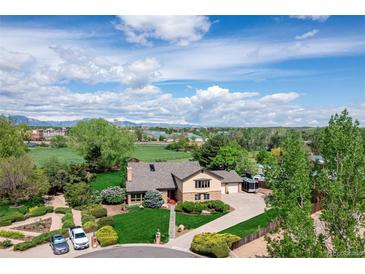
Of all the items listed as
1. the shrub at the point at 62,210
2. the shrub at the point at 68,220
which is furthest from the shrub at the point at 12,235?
the shrub at the point at 62,210

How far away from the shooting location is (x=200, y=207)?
31703 mm

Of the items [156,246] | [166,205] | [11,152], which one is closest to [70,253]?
[156,246]

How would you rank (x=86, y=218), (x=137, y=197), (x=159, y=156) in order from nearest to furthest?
(x=86, y=218)
(x=137, y=197)
(x=159, y=156)

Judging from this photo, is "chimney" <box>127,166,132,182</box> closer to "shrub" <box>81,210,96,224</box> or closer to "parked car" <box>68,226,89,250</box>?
"shrub" <box>81,210,96,224</box>

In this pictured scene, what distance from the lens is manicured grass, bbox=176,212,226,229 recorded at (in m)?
28.0

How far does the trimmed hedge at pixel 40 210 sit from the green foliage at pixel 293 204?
22.9 metres

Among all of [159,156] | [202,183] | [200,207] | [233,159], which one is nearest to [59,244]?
[200,207]

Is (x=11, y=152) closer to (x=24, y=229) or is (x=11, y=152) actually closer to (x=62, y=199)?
(x=62, y=199)

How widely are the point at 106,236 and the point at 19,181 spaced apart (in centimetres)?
1465

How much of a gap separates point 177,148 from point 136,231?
6815cm

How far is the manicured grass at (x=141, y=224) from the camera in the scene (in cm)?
2483

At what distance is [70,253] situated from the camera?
21.8 m

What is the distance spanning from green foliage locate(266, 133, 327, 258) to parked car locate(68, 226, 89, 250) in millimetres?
13006

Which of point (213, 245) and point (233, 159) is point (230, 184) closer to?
point (233, 159)
